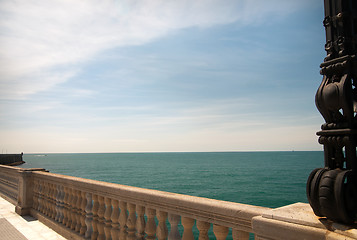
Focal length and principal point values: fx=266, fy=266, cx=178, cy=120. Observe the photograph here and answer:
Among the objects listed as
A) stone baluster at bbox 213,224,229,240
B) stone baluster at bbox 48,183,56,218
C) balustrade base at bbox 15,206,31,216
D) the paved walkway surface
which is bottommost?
the paved walkway surface

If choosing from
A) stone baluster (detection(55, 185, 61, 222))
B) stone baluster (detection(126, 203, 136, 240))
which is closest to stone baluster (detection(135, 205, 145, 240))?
stone baluster (detection(126, 203, 136, 240))

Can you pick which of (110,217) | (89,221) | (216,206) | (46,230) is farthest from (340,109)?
(46,230)

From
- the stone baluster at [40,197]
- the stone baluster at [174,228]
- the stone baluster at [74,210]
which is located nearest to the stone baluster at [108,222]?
the stone baluster at [74,210]

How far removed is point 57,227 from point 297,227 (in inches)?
216

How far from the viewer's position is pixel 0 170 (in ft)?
35.3

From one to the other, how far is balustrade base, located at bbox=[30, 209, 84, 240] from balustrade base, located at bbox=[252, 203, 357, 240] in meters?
3.97

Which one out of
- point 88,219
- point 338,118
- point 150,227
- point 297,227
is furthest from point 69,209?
point 338,118

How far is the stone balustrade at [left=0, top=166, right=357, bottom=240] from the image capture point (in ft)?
6.68

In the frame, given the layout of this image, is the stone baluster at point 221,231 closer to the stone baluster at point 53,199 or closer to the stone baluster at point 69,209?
the stone baluster at point 69,209

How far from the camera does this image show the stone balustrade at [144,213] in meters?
2.04

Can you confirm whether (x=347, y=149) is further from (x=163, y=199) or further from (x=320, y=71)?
(x=163, y=199)

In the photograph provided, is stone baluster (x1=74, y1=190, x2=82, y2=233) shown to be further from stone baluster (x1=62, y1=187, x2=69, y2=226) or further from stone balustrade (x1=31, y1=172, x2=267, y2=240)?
stone baluster (x1=62, y1=187, x2=69, y2=226)

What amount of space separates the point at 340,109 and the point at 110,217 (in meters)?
3.77

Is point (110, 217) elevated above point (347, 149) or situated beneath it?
situated beneath
